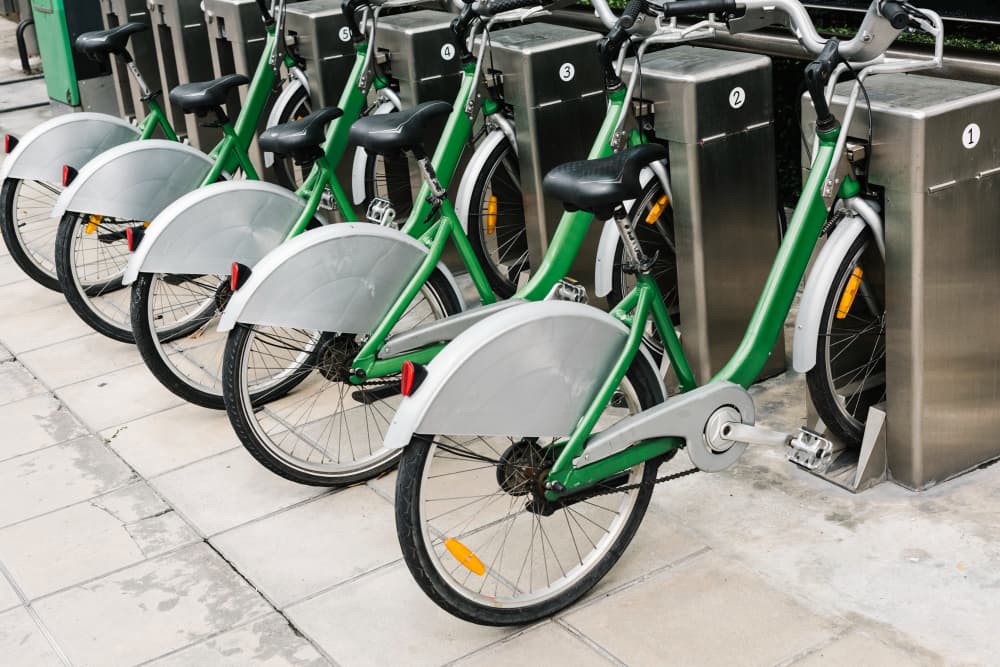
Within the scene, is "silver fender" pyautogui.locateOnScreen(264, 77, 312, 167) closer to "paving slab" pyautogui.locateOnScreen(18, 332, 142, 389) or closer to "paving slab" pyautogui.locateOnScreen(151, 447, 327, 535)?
"paving slab" pyautogui.locateOnScreen(18, 332, 142, 389)

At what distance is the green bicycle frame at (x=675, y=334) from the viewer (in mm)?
3377

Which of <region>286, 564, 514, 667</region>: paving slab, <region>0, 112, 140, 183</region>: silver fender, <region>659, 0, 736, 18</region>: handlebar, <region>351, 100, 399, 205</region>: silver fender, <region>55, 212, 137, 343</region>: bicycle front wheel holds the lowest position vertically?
<region>286, 564, 514, 667</region>: paving slab

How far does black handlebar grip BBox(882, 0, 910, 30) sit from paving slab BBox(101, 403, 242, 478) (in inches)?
106

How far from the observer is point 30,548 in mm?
4188

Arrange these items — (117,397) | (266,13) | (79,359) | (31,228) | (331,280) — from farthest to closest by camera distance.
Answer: (31,228), (266,13), (79,359), (117,397), (331,280)

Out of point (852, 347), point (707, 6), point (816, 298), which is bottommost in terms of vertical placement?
point (852, 347)

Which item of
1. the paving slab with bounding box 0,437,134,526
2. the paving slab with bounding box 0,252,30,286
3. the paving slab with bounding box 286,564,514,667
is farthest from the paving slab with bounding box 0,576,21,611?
the paving slab with bounding box 0,252,30,286

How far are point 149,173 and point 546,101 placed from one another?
5.68ft

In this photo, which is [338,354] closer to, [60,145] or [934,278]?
[934,278]

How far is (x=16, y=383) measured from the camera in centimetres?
556

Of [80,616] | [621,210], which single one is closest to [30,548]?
[80,616]

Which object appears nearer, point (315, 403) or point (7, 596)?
point (7, 596)

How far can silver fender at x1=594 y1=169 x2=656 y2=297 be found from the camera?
443 cm

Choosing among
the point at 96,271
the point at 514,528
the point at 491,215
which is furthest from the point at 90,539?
the point at 96,271
